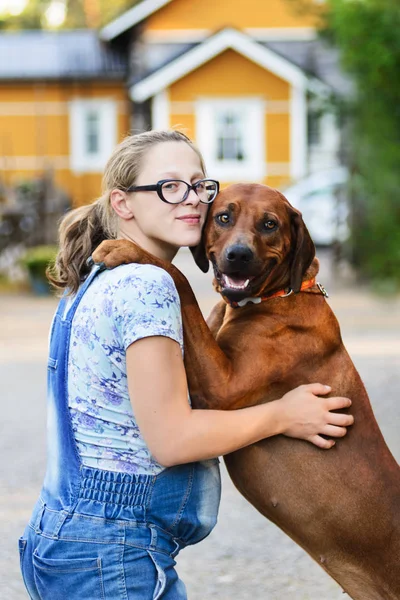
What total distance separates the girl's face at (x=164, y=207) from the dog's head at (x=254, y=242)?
27 centimetres

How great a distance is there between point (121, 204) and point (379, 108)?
25.3ft

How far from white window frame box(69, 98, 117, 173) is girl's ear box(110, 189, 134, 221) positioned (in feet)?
91.3

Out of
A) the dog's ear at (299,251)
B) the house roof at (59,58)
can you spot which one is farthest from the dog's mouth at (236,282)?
the house roof at (59,58)

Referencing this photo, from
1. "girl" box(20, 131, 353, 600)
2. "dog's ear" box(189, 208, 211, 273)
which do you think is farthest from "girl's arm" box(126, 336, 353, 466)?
"dog's ear" box(189, 208, 211, 273)

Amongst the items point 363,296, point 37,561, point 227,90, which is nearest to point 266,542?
point 37,561

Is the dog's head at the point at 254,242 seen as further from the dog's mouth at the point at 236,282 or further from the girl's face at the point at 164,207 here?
the girl's face at the point at 164,207

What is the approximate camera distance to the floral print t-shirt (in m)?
2.63

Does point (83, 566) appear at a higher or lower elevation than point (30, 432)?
higher

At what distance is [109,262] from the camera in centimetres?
279

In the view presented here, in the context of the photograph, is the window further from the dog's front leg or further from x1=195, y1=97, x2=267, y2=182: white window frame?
the dog's front leg

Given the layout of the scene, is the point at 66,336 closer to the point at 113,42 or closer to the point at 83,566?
the point at 83,566

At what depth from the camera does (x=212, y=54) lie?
2836cm

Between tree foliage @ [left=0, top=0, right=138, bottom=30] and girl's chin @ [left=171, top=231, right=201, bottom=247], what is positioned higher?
tree foliage @ [left=0, top=0, right=138, bottom=30]

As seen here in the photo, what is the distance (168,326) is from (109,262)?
325 mm
